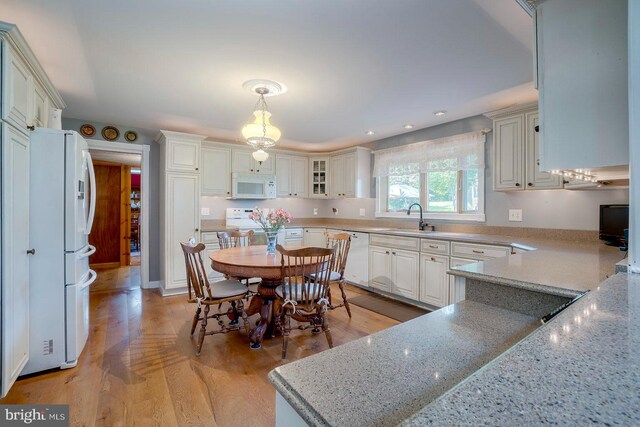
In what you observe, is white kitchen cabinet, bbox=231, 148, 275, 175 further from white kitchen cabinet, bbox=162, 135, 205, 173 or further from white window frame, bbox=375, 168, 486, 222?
white window frame, bbox=375, 168, 486, 222

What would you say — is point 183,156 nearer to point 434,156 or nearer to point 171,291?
point 171,291

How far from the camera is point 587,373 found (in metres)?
0.45

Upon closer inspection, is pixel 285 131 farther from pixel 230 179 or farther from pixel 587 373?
pixel 587 373

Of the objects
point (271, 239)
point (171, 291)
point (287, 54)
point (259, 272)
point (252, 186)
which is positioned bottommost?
point (171, 291)

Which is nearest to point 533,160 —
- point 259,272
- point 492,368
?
point 259,272

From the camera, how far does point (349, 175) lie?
5004 mm

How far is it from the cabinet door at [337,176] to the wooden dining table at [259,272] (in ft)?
7.85

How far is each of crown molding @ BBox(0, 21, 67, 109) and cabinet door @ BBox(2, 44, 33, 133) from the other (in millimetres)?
45

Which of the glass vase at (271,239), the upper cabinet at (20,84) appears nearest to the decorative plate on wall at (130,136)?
the upper cabinet at (20,84)

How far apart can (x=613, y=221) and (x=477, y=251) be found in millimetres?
1011

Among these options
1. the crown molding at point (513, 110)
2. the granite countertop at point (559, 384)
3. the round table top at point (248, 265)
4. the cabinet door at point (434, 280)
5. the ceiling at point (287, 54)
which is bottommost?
the cabinet door at point (434, 280)

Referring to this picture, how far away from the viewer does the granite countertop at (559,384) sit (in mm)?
369

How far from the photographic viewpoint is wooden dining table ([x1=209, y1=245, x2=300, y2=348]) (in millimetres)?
2447

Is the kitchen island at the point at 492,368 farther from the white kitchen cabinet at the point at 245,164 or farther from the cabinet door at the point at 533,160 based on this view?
the white kitchen cabinet at the point at 245,164
